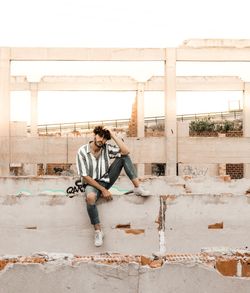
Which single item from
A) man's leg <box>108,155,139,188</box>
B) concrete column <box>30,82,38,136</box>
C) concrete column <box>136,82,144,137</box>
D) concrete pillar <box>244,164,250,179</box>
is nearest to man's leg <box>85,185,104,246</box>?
man's leg <box>108,155,139,188</box>

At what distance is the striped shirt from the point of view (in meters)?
6.31

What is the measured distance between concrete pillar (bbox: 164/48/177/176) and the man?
13.2m

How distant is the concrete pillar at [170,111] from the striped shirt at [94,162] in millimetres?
13257

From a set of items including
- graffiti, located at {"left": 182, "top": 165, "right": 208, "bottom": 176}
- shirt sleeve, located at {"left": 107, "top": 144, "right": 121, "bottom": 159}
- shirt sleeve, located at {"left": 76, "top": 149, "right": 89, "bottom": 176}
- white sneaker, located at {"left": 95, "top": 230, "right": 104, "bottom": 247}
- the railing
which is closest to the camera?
white sneaker, located at {"left": 95, "top": 230, "right": 104, "bottom": 247}

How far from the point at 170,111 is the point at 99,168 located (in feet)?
46.2

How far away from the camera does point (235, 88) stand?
24.5 metres

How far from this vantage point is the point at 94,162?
6.39 metres

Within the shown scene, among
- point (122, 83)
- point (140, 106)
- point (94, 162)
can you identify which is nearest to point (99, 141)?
point (94, 162)

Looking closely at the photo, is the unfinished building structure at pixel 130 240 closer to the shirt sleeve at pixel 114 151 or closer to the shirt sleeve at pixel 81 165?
the shirt sleeve at pixel 81 165

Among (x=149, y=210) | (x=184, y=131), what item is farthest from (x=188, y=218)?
(x=184, y=131)

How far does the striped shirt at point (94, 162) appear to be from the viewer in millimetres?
6309

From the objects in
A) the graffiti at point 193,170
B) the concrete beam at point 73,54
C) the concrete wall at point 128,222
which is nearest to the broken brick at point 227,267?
the concrete wall at point 128,222

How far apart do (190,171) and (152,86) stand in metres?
5.01

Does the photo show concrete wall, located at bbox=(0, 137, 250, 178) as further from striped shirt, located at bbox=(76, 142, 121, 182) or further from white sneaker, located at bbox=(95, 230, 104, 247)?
white sneaker, located at bbox=(95, 230, 104, 247)
